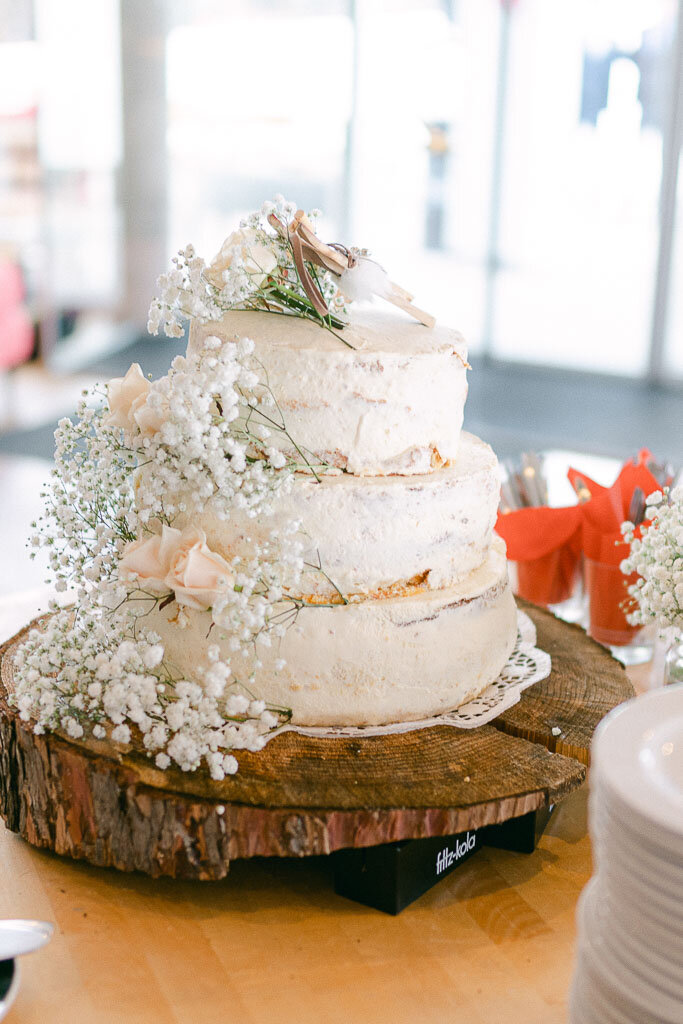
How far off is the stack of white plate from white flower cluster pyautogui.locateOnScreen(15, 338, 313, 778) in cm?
54

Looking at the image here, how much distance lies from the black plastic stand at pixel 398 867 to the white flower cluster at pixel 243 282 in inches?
27.3

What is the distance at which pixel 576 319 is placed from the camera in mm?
7734

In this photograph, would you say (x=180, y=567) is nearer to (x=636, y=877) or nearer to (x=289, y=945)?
(x=289, y=945)

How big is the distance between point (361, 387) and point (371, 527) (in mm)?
189

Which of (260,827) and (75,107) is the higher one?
(75,107)

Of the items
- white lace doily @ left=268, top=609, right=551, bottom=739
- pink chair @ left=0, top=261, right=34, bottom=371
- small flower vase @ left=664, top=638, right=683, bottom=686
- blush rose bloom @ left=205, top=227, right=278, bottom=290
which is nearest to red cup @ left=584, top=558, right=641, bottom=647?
white lace doily @ left=268, top=609, right=551, bottom=739

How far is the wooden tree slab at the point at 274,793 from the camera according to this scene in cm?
133

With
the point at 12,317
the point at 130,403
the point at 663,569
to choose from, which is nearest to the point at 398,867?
the point at 663,569

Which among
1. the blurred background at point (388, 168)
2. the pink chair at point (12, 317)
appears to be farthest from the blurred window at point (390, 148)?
the pink chair at point (12, 317)

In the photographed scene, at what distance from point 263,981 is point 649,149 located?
22.3ft

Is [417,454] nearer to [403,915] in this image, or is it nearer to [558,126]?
[403,915]

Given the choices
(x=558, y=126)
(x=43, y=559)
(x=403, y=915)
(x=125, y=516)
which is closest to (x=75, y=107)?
(x=558, y=126)

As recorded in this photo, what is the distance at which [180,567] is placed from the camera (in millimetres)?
1435

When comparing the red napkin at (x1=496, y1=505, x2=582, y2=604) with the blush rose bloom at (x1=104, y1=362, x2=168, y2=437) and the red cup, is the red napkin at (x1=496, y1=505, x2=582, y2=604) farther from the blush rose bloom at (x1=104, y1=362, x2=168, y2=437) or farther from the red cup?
the blush rose bloom at (x1=104, y1=362, x2=168, y2=437)
